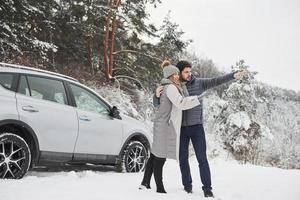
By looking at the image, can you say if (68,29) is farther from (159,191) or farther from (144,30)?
(159,191)

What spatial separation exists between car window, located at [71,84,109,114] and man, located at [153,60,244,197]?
1776 mm

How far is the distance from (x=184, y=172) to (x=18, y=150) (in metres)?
2.39

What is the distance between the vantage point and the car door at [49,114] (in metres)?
6.71

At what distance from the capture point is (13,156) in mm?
6445

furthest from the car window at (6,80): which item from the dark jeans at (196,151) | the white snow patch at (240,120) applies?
the white snow patch at (240,120)

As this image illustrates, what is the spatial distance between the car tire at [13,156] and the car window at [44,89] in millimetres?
770

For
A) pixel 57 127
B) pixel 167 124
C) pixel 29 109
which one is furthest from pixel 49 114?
pixel 167 124

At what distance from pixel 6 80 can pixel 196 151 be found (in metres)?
2.90

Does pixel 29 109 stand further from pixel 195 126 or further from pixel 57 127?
pixel 195 126

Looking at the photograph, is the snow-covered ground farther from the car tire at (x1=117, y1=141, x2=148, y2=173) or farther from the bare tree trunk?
the bare tree trunk

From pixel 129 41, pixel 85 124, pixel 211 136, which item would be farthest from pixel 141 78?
pixel 85 124

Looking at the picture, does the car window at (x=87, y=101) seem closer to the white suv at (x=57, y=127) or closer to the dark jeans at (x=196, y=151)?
the white suv at (x=57, y=127)

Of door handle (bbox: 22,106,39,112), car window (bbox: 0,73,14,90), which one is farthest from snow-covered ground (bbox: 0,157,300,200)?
car window (bbox: 0,73,14,90)

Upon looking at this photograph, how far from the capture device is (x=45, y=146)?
6.91 meters
